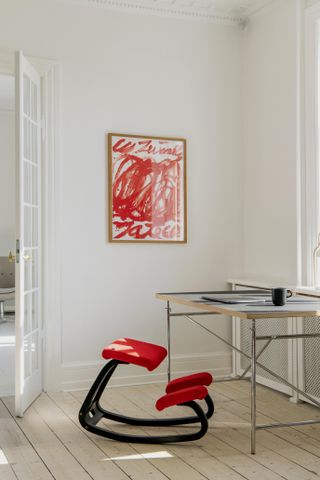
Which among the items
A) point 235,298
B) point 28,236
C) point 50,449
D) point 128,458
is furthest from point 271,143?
point 50,449

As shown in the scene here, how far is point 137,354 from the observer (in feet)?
11.5

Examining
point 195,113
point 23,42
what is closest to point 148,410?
point 195,113

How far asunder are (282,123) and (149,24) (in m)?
1.32

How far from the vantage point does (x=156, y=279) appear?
4961mm

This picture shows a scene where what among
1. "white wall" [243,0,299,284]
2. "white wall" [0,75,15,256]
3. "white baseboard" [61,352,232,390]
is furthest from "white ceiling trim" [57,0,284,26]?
"white wall" [0,75,15,256]

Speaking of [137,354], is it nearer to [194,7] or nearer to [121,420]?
[121,420]

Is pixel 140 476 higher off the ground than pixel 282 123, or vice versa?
pixel 282 123

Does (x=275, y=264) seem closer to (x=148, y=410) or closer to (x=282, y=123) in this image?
(x=282, y=123)

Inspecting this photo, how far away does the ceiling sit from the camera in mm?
4801

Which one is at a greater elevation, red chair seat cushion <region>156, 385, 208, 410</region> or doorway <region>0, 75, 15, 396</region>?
doorway <region>0, 75, 15, 396</region>

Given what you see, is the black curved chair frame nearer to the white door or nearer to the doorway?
the white door

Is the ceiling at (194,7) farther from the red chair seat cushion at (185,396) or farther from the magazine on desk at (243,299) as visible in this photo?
the red chair seat cushion at (185,396)

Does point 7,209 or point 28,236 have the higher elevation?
point 7,209

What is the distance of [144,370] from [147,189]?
1.42 metres
